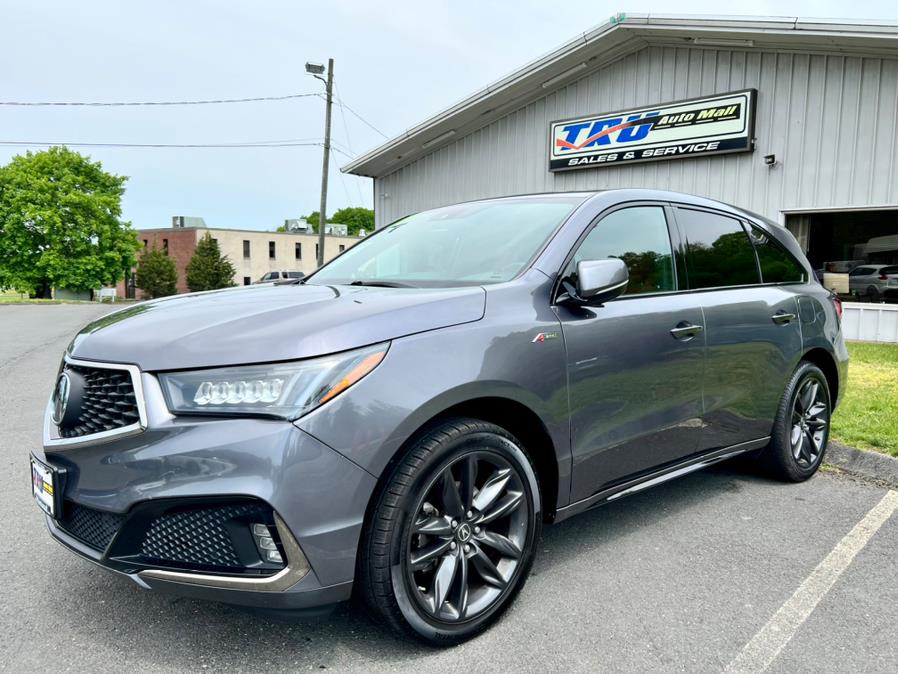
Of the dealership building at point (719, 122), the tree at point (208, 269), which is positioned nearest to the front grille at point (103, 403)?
the dealership building at point (719, 122)

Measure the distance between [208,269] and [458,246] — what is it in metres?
63.5

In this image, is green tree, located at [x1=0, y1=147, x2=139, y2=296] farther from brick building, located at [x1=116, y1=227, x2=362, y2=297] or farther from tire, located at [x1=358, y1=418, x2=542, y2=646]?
tire, located at [x1=358, y1=418, x2=542, y2=646]

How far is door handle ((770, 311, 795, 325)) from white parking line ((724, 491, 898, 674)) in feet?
3.79

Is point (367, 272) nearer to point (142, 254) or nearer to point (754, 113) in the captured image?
point (754, 113)

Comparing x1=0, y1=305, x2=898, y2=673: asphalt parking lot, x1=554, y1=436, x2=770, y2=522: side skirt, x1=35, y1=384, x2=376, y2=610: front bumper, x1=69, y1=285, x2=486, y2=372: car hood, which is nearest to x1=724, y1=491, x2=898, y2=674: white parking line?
x1=0, y1=305, x2=898, y2=673: asphalt parking lot

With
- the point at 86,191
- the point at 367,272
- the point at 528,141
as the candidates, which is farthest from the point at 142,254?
the point at 367,272

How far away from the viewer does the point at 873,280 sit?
36.6ft

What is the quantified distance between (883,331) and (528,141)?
7730 mm

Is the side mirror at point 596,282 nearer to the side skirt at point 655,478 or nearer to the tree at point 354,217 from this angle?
the side skirt at point 655,478

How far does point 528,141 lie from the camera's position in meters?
15.0

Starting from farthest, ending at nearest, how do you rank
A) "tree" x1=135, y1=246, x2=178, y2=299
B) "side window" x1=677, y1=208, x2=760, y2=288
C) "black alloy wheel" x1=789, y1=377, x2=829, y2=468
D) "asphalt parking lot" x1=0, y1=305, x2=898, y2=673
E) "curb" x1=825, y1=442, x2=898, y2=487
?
"tree" x1=135, y1=246, x2=178, y2=299
"curb" x1=825, y1=442, x2=898, y2=487
"black alloy wheel" x1=789, y1=377, x2=829, y2=468
"side window" x1=677, y1=208, x2=760, y2=288
"asphalt parking lot" x1=0, y1=305, x2=898, y2=673

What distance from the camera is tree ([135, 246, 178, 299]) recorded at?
61.2 m

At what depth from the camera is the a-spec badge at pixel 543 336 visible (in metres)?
2.67

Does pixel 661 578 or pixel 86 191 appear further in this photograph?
pixel 86 191
